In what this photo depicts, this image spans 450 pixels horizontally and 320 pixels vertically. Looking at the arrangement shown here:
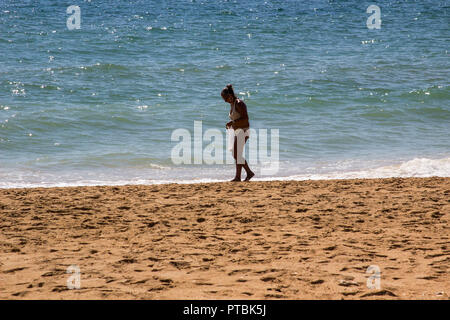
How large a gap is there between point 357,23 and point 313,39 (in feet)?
13.7

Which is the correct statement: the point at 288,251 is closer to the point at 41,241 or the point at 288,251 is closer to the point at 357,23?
the point at 41,241

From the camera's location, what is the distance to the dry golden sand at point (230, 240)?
5.14 metres

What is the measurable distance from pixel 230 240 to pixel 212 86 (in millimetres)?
11703

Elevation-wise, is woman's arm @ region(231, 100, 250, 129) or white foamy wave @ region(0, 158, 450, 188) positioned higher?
woman's arm @ region(231, 100, 250, 129)

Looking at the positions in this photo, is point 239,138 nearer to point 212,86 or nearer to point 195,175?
point 195,175

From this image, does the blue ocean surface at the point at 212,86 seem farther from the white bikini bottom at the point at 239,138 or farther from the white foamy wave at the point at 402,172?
the white bikini bottom at the point at 239,138

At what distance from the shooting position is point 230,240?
255 inches

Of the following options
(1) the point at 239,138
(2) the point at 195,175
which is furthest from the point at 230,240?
(2) the point at 195,175

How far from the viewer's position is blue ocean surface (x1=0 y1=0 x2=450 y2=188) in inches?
456

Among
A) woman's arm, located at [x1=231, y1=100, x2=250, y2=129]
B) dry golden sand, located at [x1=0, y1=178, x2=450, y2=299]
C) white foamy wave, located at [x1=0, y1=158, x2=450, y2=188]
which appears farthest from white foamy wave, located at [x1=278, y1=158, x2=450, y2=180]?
woman's arm, located at [x1=231, y1=100, x2=250, y2=129]

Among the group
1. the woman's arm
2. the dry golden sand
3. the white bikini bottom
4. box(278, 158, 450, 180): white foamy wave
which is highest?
the woman's arm

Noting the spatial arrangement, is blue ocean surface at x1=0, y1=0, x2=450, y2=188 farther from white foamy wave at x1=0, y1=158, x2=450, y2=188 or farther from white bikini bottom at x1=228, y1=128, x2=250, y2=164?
white bikini bottom at x1=228, y1=128, x2=250, y2=164

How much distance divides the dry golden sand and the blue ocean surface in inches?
82.3

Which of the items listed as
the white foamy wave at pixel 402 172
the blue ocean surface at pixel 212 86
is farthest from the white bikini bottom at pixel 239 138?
the white foamy wave at pixel 402 172
